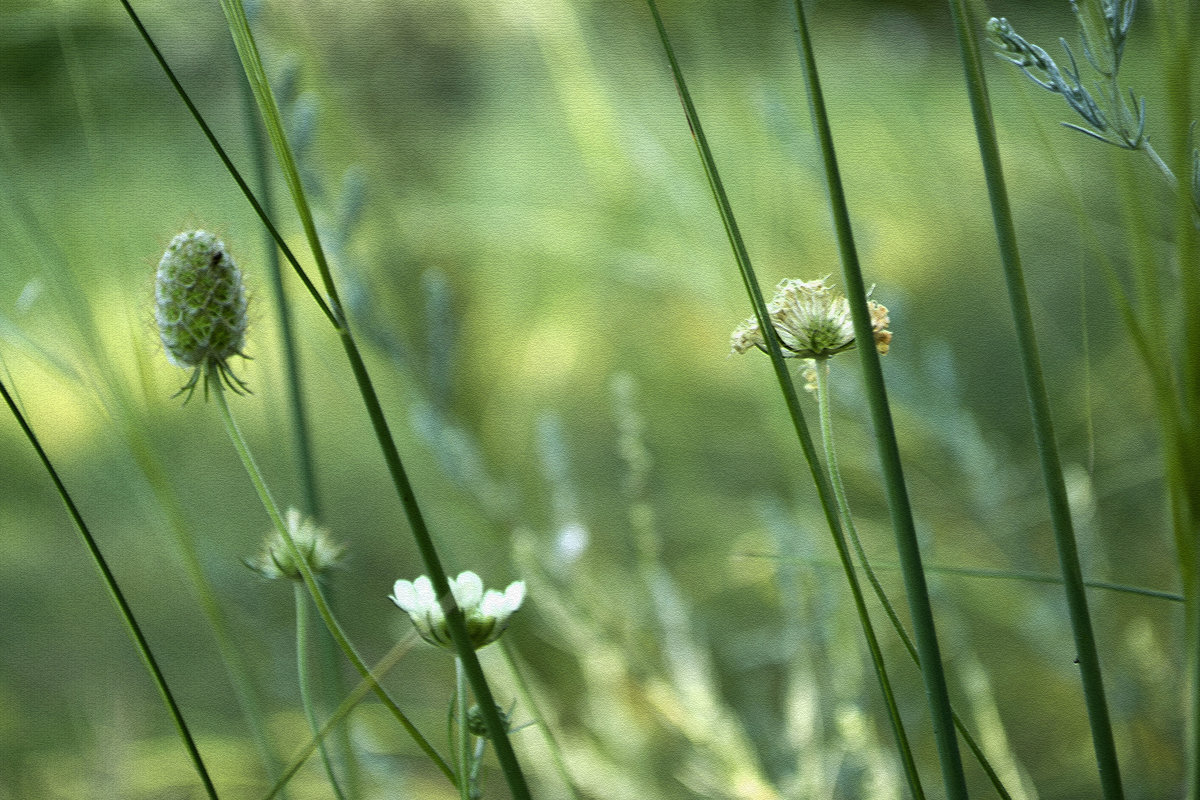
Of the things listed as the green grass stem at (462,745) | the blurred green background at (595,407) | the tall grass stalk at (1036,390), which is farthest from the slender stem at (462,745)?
the blurred green background at (595,407)

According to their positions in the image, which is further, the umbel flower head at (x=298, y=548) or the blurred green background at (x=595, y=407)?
the blurred green background at (x=595, y=407)

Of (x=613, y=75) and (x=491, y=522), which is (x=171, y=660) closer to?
(x=491, y=522)

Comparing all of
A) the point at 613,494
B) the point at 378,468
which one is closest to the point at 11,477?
the point at 378,468

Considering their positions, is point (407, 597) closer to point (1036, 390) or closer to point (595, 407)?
point (1036, 390)

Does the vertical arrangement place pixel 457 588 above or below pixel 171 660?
below

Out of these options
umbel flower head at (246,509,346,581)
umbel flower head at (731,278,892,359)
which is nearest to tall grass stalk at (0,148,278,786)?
umbel flower head at (246,509,346,581)

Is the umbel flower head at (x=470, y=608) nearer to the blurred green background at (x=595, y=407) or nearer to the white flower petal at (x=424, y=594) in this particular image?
the white flower petal at (x=424, y=594)

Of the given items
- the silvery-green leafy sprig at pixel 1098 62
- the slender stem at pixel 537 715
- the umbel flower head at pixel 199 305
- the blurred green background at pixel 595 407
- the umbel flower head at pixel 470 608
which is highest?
the blurred green background at pixel 595 407
